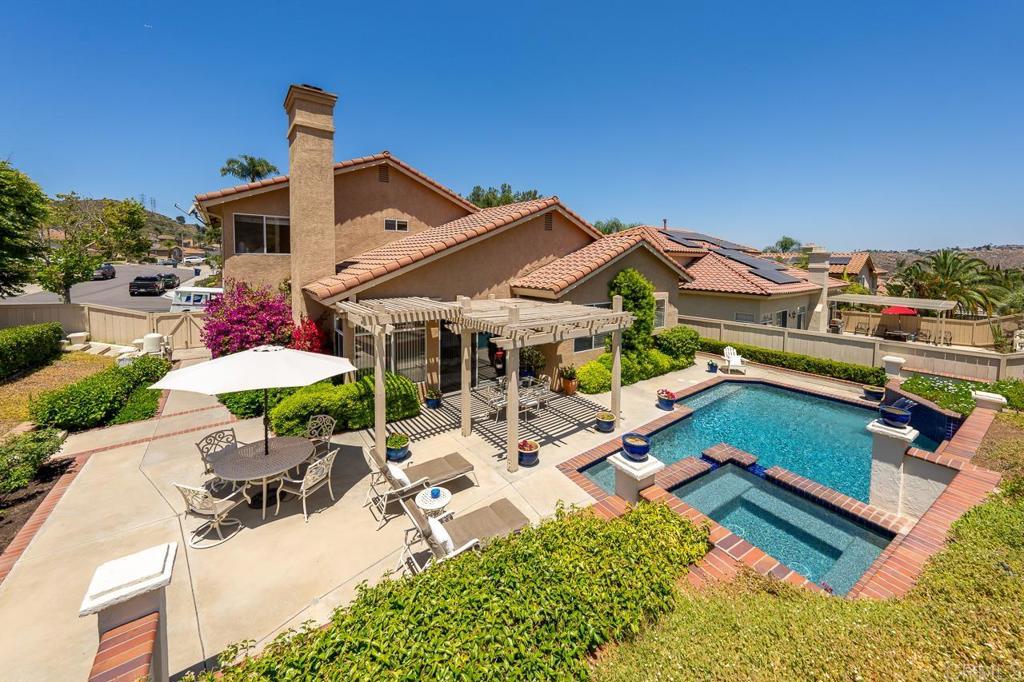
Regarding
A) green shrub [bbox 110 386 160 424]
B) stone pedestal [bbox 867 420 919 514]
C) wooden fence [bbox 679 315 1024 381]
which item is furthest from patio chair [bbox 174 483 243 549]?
wooden fence [bbox 679 315 1024 381]

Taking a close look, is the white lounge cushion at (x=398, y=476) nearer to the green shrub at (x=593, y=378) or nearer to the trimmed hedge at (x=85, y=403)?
the green shrub at (x=593, y=378)

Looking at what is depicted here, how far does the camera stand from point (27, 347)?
16.8 metres

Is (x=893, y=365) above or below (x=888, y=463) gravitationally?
Answer: above

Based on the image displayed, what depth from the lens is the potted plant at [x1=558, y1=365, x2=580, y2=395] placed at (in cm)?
1630

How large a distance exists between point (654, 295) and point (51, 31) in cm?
2541

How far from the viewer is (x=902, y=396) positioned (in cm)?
1381

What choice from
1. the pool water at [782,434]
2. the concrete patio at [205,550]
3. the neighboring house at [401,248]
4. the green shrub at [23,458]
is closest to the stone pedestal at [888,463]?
the pool water at [782,434]

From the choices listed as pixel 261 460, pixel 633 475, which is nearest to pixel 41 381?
pixel 261 460

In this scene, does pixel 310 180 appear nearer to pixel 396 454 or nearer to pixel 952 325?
pixel 396 454

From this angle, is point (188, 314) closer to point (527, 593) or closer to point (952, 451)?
point (527, 593)

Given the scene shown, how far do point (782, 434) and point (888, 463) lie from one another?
516cm

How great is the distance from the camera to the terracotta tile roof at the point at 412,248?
509 inches

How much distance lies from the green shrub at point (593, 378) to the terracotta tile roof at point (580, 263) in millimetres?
3577

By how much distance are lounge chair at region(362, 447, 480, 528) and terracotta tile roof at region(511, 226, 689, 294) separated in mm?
8289
